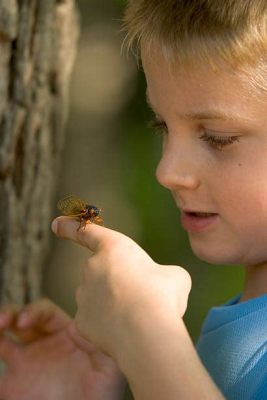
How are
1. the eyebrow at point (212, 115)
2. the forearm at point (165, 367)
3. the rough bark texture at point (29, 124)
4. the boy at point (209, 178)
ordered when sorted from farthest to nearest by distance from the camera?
the rough bark texture at point (29, 124), the eyebrow at point (212, 115), the boy at point (209, 178), the forearm at point (165, 367)

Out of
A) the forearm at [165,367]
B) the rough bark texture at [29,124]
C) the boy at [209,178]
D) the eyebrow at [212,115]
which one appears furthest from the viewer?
the rough bark texture at [29,124]

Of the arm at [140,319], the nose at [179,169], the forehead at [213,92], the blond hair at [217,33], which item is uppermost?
the blond hair at [217,33]

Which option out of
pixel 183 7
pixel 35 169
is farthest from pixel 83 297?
pixel 35 169

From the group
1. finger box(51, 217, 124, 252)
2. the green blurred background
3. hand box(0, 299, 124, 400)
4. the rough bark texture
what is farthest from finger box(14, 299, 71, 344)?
the green blurred background

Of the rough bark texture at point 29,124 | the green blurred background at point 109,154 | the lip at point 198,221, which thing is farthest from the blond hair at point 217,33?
the green blurred background at point 109,154

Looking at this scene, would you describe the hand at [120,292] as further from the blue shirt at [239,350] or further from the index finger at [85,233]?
the blue shirt at [239,350]

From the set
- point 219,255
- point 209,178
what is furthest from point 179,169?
point 219,255

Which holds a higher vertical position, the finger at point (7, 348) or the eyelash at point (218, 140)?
the eyelash at point (218, 140)
